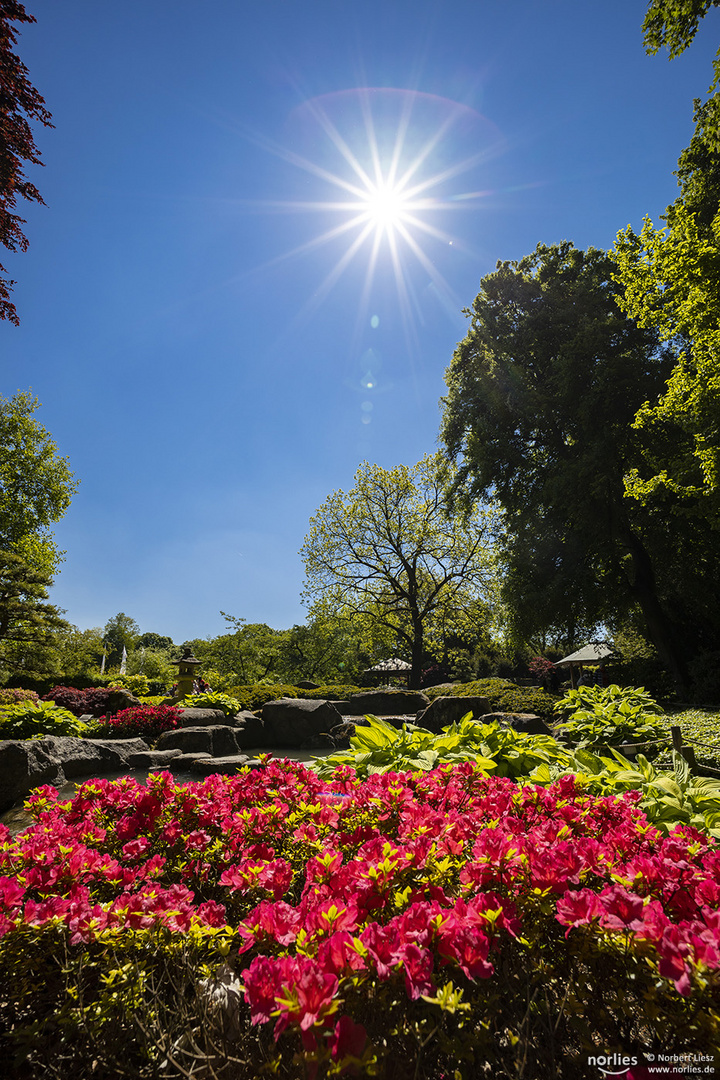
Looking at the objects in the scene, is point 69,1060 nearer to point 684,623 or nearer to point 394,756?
point 394,756

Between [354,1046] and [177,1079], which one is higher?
[354,1046]

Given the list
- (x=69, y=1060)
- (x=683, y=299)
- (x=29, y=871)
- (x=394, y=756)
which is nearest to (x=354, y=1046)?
(x=69, y=1060)

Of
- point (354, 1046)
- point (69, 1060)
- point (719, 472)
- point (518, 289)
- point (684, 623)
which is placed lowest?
point (69, 1060)

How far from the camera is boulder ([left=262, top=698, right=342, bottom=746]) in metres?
9.57

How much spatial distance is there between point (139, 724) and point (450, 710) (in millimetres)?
6484

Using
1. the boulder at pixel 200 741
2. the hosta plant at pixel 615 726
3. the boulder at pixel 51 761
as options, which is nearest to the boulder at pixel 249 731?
the boulder at pixel 200 741

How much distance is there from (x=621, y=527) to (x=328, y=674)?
15.3 m

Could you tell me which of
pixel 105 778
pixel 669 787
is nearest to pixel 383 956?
pixel 669 787

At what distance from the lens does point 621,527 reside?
12594mm

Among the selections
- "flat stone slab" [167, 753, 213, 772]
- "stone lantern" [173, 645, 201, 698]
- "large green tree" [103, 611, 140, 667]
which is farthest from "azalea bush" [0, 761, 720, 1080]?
"large green tree" [103, 611, 140, 667]

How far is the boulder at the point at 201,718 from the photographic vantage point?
9883mm

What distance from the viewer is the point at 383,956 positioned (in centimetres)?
94

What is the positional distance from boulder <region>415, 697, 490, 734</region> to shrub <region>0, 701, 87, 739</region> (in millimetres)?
6422

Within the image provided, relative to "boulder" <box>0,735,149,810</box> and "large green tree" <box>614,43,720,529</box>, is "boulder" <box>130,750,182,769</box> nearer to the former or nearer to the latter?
"boulder" <box>0,735,149,810</box>
